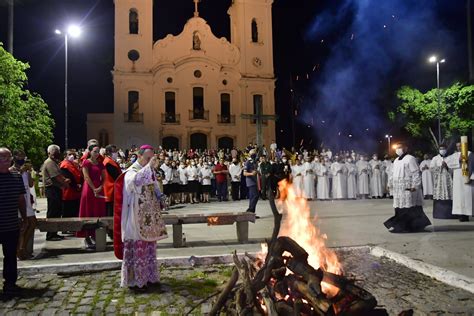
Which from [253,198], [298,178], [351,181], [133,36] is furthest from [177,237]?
[133,36]

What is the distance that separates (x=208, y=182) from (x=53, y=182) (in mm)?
10545

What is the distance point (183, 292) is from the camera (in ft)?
17.3

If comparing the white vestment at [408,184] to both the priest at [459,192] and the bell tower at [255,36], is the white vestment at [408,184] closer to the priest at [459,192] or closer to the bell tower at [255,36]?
the priest at [459,192]

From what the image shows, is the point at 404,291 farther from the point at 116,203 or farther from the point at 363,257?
the point at 116,203

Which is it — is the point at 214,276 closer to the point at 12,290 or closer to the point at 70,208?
the point at 12,290

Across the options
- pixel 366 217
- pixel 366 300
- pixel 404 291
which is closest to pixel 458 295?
pixel 404 291

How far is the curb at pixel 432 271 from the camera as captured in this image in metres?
5.04

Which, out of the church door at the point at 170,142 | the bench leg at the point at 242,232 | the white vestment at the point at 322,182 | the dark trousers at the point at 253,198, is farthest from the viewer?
the church door at the point at 170,142

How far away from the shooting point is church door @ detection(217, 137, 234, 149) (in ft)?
125

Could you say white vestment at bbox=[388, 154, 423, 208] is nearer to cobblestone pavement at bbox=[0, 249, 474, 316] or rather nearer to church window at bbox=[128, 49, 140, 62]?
cobblestone pavement at bbox=[0, 249, 474, 316]

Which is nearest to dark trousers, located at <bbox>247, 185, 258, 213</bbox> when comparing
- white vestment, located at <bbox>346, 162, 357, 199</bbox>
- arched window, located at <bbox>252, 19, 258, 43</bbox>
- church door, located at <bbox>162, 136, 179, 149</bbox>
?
white vestment, located at <bbox>346, 162, 357, 199</bbox>

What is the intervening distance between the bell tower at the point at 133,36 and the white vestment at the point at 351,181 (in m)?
24.0

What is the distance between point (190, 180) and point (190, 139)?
19.1 m

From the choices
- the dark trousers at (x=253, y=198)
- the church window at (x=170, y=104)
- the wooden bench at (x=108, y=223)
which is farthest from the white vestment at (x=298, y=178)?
the church window at (x=170, y=104)
